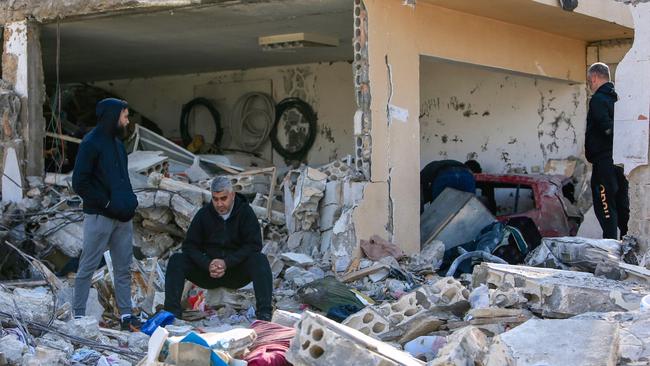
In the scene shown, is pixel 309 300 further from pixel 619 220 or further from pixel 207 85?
pixel 207 85

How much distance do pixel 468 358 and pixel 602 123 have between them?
5738 millimetres

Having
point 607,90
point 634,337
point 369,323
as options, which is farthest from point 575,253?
point 634,337

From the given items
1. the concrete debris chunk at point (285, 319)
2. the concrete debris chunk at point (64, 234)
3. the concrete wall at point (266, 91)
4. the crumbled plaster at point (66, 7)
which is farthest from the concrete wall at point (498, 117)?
the concrete debris chunk at point (285, 319)

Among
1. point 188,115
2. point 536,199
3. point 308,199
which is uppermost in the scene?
point 188,115

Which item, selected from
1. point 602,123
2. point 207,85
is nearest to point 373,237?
point 602,123

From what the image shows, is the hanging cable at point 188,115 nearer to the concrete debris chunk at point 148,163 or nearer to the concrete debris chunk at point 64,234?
the concrete debris chunk at point 148,163

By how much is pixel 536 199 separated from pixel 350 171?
2783mm

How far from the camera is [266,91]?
17.2m

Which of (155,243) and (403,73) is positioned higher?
(403,73)

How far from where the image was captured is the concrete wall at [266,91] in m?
16.4

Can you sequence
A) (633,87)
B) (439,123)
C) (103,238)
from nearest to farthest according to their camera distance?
1. (103,238)
2. (633,87)
3. (439,123)

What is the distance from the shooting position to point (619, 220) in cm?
1115

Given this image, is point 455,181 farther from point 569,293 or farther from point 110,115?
point 110,115

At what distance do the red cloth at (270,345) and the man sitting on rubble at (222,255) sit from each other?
1.56 metres
